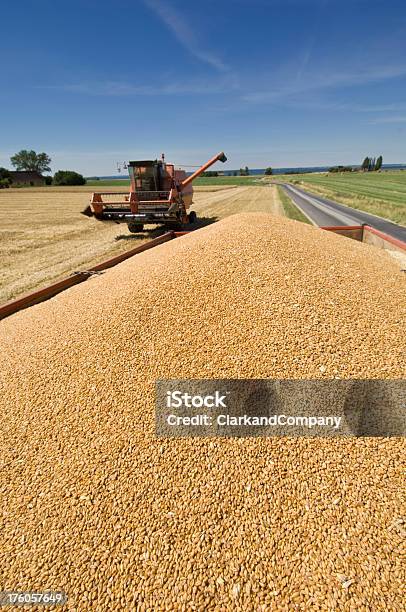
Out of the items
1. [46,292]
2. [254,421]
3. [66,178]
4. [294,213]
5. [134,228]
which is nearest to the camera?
[254,421]

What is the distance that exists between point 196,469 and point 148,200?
9.92 meters

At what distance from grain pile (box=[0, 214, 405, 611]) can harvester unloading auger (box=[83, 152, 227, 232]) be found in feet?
22.2

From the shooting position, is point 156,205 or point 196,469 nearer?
point 196,469

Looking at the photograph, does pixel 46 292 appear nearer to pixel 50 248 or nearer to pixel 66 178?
pixel 50 248

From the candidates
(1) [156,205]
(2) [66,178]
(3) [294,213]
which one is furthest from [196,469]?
(2) [66,178]

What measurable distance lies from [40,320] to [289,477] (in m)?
3.54

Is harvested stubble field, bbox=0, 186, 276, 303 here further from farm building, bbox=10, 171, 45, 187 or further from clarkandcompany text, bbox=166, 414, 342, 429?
farm building, bbox=10, 171, 45, 187

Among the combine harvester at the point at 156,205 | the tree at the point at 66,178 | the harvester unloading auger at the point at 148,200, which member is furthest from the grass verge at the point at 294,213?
the tree at the point at 66,178

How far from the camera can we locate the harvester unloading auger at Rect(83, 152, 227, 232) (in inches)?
400

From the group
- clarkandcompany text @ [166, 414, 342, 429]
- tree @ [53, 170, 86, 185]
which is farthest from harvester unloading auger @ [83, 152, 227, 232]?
tree @ [53, 170, 86, 185]

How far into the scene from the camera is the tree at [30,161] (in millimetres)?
83431

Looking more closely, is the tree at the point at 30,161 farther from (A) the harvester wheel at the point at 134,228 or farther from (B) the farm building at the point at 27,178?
(A) the harvester wheel at the point at 134,228

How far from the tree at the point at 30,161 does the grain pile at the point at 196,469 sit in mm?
96622

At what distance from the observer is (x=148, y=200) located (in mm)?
10836
